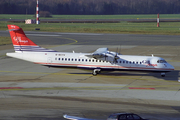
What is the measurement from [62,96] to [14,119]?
7125 mm

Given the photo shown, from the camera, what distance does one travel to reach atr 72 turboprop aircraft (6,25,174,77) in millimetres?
33469

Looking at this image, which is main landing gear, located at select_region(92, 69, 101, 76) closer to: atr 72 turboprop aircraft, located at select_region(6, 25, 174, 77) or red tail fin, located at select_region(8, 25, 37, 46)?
atr 72 turboprop aircraft, located at select_region(6, 25, 174, 77)

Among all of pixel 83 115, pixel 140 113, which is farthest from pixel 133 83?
pixel 83 115

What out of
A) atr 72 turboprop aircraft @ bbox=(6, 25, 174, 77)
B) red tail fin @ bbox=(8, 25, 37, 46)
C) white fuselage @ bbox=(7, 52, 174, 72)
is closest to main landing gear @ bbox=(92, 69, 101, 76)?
atr 72 turboprop aircraft @ bbox=(6, 25, 174, 77)

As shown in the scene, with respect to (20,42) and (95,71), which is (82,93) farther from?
(20,42)

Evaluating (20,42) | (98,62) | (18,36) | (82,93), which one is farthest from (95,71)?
(18,36)

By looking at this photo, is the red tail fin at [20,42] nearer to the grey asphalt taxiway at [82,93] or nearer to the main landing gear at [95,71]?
the grey asphalt taxiway at [82,93]

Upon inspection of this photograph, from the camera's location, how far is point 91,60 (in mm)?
34344

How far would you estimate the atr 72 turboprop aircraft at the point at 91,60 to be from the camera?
3347 centimetres

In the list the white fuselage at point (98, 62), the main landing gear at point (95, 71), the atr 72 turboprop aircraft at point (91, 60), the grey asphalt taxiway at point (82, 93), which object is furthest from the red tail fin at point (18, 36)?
the main landing gear at point (95, 71)

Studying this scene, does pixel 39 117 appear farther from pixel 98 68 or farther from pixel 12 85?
pixel 98 68

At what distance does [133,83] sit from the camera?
3127 cm

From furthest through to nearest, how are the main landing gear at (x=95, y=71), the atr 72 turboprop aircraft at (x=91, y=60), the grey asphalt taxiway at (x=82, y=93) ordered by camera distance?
the main landing gear at (x=95, y=71) < the atr 72 turboprop aircraft at (x=91, y=60) < the grey asphalt taxiway at (x=82, y=93)

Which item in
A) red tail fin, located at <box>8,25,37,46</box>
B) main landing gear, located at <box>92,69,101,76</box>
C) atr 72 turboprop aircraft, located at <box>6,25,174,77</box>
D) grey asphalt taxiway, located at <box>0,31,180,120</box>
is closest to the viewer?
grey asphalt taxiway, located at <box>0,31,180,120</box>
